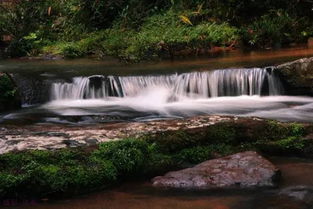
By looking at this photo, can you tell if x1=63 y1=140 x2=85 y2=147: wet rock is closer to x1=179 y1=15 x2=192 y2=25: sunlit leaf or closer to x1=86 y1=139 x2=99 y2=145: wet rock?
x1=86 y1=139 x2=99 y2=145: wet rock

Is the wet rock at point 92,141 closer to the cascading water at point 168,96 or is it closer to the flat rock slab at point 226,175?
the flat rock slab at point 226,175

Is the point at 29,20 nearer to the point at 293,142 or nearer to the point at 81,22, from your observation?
the point at 81,22

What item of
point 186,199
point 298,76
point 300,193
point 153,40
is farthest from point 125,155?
point 153,40

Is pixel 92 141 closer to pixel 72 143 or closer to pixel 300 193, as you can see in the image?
pixel 72 143

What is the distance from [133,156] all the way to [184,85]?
5823 millimetres

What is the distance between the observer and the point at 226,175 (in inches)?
204

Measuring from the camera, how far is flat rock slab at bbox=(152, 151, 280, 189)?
5074mm

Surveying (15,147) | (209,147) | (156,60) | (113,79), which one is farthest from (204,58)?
(15,147)

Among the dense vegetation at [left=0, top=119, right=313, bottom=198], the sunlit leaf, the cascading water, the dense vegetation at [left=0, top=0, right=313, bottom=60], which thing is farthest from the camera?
the sunlit leaf

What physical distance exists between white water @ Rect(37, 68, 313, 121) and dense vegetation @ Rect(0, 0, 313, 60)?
10.9 ft

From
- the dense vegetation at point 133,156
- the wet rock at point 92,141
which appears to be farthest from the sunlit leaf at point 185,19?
the wet rock at point 92,141

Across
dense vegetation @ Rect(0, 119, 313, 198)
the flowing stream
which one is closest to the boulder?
the flowing stream

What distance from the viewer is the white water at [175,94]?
989 centimetres

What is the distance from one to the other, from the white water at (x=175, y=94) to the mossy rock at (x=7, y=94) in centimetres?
66
